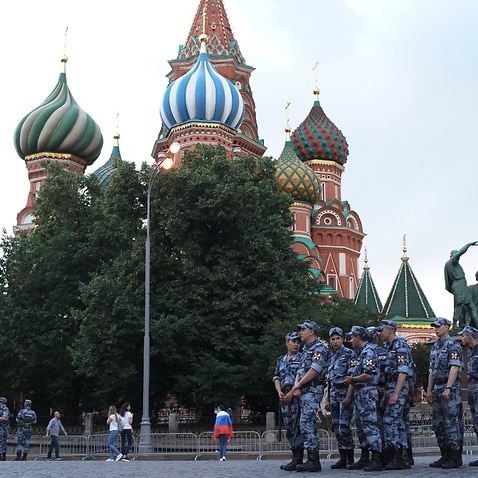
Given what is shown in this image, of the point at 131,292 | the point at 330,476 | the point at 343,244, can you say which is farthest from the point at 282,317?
the point at 343,244

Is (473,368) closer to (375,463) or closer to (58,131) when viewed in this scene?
(375,463)

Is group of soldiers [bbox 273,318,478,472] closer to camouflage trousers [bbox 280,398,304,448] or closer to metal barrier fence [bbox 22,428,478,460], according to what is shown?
camouflage trousers [bbox 280,398,304,448]

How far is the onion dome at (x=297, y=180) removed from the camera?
47.8 metres

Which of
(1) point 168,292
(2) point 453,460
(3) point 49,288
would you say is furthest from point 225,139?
(2) point 453,460

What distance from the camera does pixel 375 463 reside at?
8.67m

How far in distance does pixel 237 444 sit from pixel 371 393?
9.97 meters

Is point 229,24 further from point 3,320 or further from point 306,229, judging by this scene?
point 3,320

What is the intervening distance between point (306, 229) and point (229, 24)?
14.0 metres

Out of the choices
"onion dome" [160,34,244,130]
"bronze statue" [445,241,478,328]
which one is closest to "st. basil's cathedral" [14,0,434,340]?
"onion dome" [160,34,244,130]

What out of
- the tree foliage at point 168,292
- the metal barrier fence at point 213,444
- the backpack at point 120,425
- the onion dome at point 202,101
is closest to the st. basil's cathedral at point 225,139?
the onion dome at point 202,101

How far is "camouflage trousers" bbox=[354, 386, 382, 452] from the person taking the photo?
28.9 ft

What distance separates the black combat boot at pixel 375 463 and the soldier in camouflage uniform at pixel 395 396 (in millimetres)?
245

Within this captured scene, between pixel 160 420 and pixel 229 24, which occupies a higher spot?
pixel 229 24

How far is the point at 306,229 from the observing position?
49.2 meters
